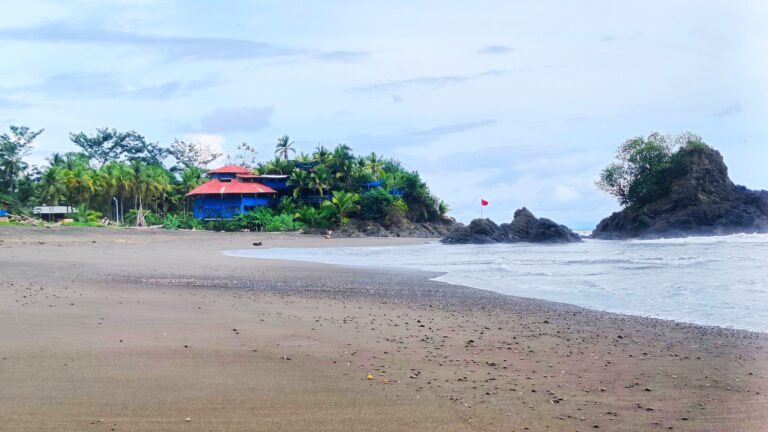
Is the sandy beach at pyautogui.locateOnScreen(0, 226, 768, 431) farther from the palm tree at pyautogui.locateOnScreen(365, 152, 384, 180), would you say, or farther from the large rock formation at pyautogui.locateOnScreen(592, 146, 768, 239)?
the palm tree at pyautogui.locateOnScreen(365, 152, 384, 180)

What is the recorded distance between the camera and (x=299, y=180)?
184ft

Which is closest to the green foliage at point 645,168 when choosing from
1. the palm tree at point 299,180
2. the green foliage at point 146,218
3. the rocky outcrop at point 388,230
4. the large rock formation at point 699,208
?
the large rock formation at point 699,208

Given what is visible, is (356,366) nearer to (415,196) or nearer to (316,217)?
(316,217)

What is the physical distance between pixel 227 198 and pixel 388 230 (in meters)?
13.8

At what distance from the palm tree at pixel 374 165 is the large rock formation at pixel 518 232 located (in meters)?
18.5

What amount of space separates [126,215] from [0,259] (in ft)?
133

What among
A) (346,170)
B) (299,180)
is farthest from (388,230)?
(299,180)

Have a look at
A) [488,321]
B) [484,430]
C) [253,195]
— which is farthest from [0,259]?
[253,195]

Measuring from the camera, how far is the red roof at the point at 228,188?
53125 mm

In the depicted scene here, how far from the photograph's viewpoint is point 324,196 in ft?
185

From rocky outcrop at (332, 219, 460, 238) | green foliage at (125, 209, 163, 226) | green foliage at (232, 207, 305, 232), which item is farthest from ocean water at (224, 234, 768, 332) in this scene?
green foliage at (125, 209, 163, 226)

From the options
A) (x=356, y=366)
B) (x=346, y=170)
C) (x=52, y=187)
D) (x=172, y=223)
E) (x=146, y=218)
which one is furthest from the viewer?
(x=346, y=170)

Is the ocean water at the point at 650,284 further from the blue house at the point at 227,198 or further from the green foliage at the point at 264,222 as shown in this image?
the blue house at the point at 227,198

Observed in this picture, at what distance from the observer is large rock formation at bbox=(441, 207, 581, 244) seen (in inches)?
1577
